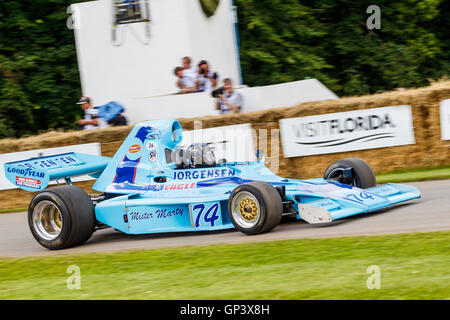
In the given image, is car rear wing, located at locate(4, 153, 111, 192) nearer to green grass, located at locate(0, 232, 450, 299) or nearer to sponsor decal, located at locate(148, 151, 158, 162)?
sponsor decal, located at locate(148, 151, 158, 162)

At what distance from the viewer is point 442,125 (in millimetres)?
12672

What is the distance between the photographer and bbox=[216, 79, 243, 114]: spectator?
14.2 m

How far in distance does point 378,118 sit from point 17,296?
8.09m

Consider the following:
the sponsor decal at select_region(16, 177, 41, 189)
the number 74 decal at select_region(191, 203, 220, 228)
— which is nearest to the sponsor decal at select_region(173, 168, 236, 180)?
the number 74 decal at select_region(191, 203, 220, 228)

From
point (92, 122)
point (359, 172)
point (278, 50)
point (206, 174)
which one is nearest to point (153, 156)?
point (206, 174)

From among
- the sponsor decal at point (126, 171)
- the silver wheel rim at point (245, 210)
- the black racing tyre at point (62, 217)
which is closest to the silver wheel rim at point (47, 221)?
the black racing tyre at point (62, 217)

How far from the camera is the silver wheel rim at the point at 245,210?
821 cm

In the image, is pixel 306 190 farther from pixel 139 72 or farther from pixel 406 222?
pixel 139 72

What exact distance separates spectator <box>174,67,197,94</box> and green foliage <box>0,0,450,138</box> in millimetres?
5521

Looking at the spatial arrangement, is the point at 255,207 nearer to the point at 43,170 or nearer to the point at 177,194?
the point at 177,194

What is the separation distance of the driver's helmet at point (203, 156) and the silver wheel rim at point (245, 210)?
3.17 ft

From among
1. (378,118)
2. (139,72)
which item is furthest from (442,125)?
(139,72)

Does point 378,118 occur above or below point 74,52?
below

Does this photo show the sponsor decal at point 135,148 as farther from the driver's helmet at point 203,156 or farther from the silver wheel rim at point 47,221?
the silver wheel rim at point 47,221
